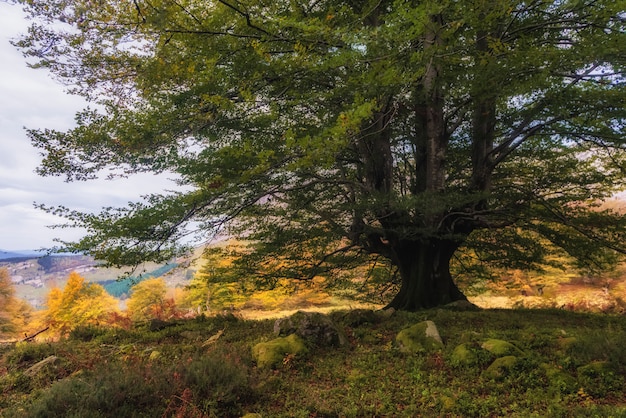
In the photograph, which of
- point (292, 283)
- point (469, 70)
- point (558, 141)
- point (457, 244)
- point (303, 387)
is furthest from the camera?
point (292, 283)

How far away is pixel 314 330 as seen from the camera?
6648mm

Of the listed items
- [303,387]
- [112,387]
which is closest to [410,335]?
[303,387]

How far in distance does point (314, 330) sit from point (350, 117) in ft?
13.0

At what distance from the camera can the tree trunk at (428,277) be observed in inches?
416

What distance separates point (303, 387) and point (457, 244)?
25.8 feet

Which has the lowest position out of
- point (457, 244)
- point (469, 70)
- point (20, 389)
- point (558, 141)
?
point (20, 389)

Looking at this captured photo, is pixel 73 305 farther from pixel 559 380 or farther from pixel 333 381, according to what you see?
pixel 559 380

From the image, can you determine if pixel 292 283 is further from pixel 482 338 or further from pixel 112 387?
pixel 112 387

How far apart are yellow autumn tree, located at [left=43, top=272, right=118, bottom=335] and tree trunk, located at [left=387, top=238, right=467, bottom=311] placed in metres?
29.1

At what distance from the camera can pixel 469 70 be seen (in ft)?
22.9

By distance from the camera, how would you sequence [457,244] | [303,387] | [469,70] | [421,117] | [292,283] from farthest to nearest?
1. [292,283]
2. [457,244]
3. [421,117]
4. [469,70]
5. [303,387]

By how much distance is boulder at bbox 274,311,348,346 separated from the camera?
21.5ft

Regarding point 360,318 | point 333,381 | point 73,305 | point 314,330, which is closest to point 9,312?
point 73,305

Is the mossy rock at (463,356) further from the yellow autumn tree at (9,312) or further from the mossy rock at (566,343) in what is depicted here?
the yellow autumn tree at (9,312)
